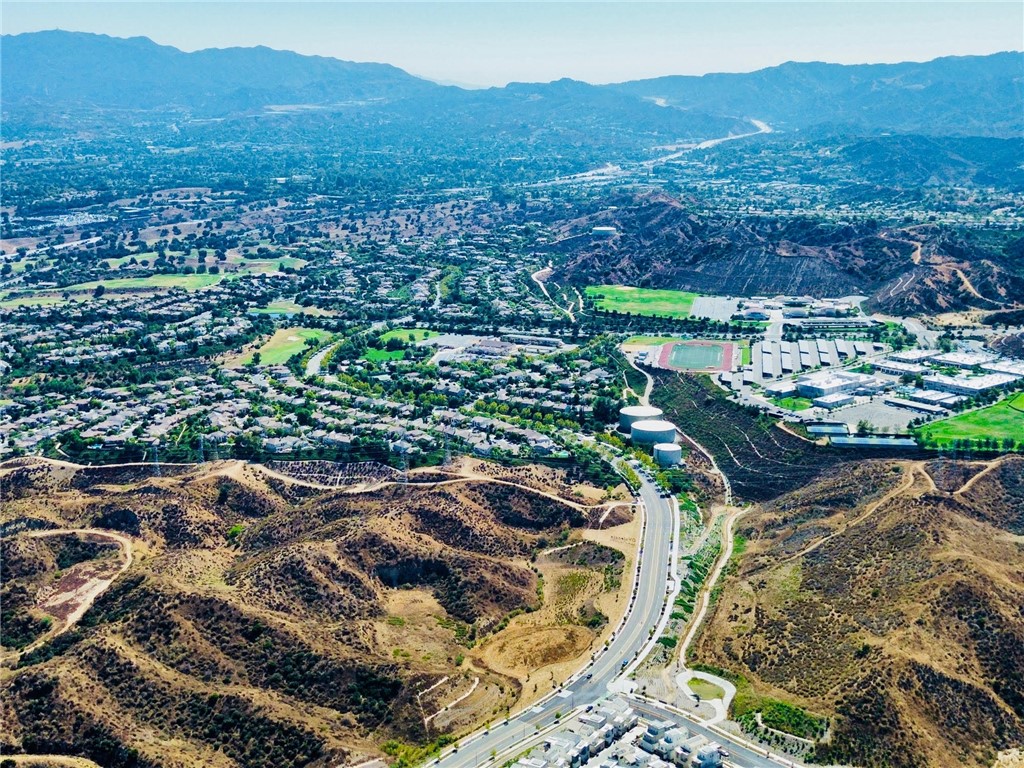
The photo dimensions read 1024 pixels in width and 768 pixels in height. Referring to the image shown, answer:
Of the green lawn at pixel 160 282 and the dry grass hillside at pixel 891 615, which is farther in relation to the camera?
the green lawn at pixel 160 282

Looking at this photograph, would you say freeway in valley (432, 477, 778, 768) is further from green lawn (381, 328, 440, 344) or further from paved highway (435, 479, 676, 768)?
green lawn (381, 328, 440, 344)

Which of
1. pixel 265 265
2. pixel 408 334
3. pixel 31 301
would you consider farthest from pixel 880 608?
pixel 265 265

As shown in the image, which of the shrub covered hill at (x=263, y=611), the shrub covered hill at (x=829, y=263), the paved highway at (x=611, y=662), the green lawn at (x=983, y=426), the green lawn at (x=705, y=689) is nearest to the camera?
the paved highway at (x=611, y=662)

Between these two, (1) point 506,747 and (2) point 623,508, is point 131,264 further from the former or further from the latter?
(1) point 506,747

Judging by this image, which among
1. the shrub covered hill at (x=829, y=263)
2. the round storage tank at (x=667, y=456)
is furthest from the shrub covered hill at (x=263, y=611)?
the shrub covered hill at (x=829, y=263)

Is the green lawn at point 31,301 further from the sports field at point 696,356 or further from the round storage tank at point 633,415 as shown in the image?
the round storage tank at point 633,415

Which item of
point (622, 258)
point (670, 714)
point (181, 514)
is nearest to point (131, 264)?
point (622, 258)

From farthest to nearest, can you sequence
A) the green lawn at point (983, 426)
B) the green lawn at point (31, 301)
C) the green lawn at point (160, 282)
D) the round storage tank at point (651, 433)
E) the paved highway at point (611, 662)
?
the green lawn at point (160, 282) → the green lawn at point (31, 301) → the round storage tank at point (651, 433) → the green lawn at point (983, 426) → the paved highway at point (611, 662)

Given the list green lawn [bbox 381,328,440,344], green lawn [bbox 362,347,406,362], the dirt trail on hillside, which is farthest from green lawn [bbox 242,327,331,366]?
the dirt trail on hillside
